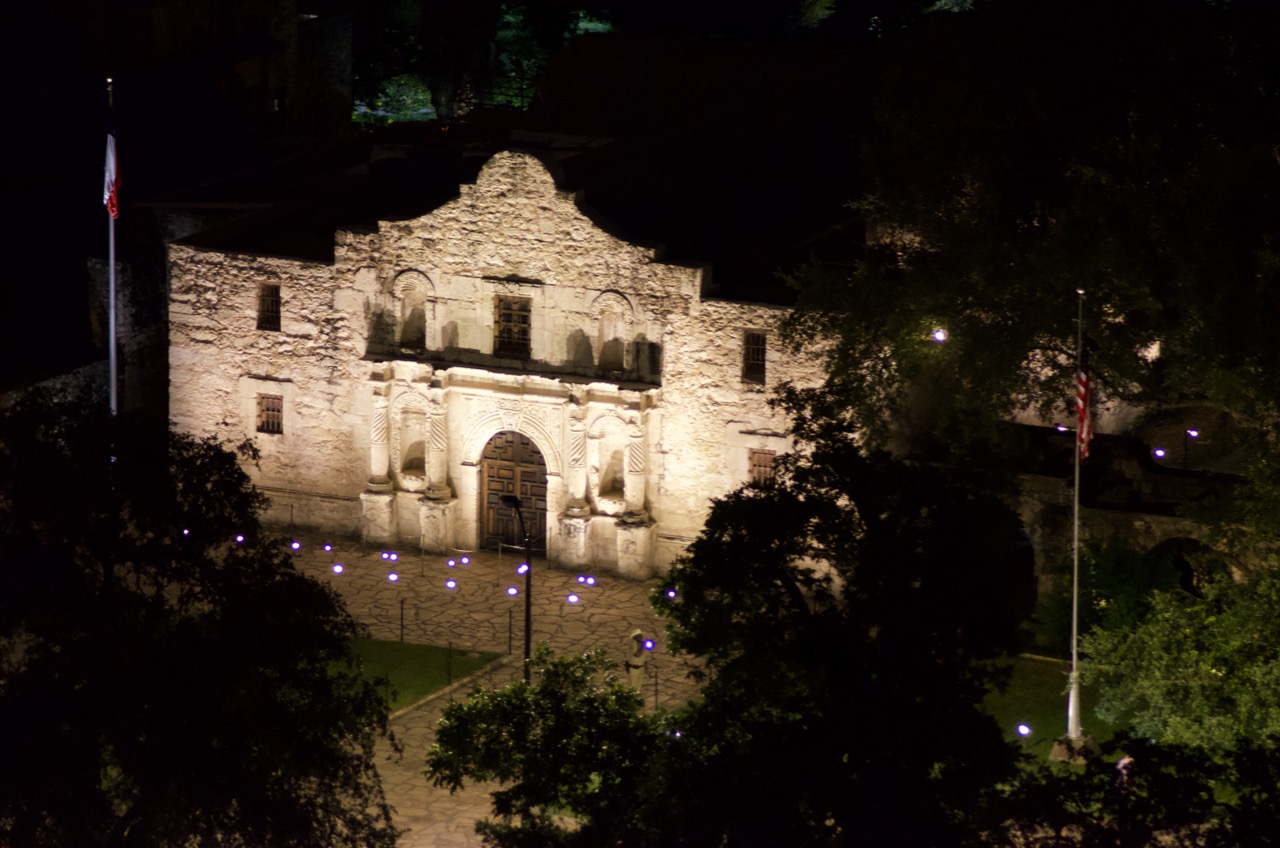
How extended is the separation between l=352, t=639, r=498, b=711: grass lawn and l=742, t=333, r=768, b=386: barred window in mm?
8361

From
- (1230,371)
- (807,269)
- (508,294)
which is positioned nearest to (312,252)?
(508,294)

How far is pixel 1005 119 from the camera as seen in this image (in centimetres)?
4244

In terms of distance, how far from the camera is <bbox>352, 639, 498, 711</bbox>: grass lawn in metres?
45.6

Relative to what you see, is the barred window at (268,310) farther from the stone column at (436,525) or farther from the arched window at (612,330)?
the arched window at (612,330)

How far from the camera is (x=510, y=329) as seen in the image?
51.9m

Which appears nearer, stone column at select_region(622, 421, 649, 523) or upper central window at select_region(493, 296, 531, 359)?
stone column at select_region(622, 421, 649, 523)

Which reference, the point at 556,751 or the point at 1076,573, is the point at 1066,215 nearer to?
the point at 1076,573

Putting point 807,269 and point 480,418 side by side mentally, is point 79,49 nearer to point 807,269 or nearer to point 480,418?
point 480,418

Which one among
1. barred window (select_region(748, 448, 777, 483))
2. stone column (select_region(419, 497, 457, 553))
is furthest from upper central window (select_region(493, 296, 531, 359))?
barred window (select_region(748, 448, 777, 483))

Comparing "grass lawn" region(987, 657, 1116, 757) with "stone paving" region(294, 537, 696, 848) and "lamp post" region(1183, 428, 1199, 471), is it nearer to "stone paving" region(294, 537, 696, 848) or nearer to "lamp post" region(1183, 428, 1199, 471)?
"lamp post" region(1183, 428, 1199, 471)

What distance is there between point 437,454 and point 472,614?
466cm

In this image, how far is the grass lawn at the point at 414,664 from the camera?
45.6 metres

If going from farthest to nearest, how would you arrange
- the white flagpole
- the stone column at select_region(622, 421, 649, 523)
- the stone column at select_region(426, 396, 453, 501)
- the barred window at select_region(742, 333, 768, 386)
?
the stone column at select_region(426, 396, 453, 501) < the stone column at select_region(622, 421, 649, 523) < the barred window at select_region(742, 333, 768, 386) < the white flagpole

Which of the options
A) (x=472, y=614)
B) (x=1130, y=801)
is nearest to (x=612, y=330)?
(x=472, y=614)
